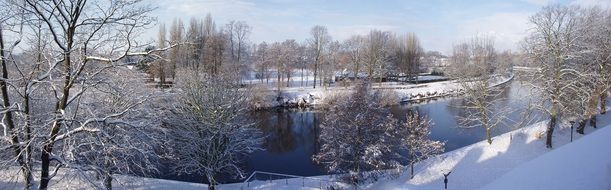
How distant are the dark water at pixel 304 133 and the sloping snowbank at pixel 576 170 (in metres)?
17.1

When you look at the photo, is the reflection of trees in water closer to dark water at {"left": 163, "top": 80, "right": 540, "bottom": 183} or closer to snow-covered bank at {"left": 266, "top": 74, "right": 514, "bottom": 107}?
dark water at {"left": 163, "top": 80, "right": 540, "bottom": 183}

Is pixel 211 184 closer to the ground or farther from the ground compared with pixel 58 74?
closer to the ground

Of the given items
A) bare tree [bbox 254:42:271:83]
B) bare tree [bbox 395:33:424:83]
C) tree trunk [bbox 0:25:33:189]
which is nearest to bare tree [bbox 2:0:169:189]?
tree trunk [bbox 0:25:33:189]

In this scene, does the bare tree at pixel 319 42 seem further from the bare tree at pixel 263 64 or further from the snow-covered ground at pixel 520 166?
the snow-covered ground at pixel 520 166

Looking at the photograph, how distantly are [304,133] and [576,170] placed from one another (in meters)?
27.9

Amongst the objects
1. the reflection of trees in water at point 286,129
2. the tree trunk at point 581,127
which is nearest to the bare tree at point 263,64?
the reflection of trees in water at point 286,129

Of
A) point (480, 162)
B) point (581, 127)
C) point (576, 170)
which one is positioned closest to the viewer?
point (576, 170)

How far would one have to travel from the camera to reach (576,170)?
196 inches

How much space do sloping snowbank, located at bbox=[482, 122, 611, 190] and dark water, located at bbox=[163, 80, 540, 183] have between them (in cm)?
1708

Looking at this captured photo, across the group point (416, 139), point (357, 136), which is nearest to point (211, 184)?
point (357, 136)

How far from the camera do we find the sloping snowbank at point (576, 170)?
15.0ft

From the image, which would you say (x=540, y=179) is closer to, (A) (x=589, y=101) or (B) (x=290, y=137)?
(A) (x=589, y=101)

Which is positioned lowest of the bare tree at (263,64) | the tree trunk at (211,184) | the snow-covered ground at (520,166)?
the tree trunk at (211,184)

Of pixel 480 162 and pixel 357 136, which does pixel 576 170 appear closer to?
pixel 357 136
